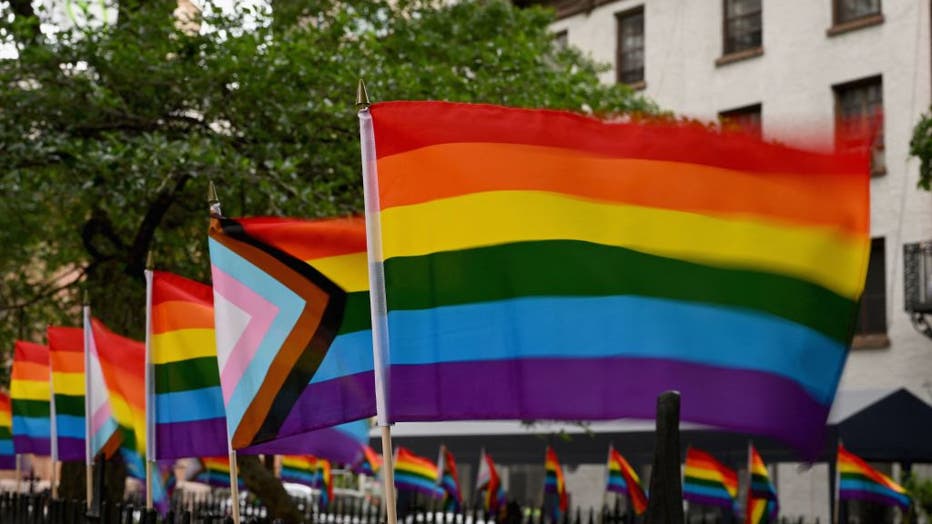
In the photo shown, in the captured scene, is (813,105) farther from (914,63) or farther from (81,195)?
(81,195)

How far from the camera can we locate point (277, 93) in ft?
51.4

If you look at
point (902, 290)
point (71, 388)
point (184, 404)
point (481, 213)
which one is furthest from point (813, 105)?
point (481, 213)

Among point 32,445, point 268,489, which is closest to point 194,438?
point 32,445

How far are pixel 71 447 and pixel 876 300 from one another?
17.9 meters

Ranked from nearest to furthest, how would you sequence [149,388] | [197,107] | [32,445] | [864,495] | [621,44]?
[149,388]
[32,445]
[197,107]
[864,495]
[621,44]

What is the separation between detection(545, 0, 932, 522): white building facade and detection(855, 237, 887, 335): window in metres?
0.02

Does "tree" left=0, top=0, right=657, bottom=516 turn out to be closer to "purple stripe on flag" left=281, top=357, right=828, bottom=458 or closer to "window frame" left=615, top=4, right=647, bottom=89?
"purple stripe on flag" left=281, top=357, right=828, bottom=458

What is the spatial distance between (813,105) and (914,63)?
2.38 metres

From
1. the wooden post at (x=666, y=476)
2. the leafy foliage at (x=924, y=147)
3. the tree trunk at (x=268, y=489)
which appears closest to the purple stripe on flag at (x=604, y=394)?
the wooden post at (x=666, y=476)

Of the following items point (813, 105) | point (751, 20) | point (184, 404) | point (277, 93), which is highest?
point (751, 20)

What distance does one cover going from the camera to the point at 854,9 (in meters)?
28.7

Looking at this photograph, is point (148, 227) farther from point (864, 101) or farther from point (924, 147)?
point (864, 101)

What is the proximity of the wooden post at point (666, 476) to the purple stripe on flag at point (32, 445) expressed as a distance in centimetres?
1227

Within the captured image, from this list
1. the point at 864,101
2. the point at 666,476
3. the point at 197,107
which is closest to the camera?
the point at 666,476
